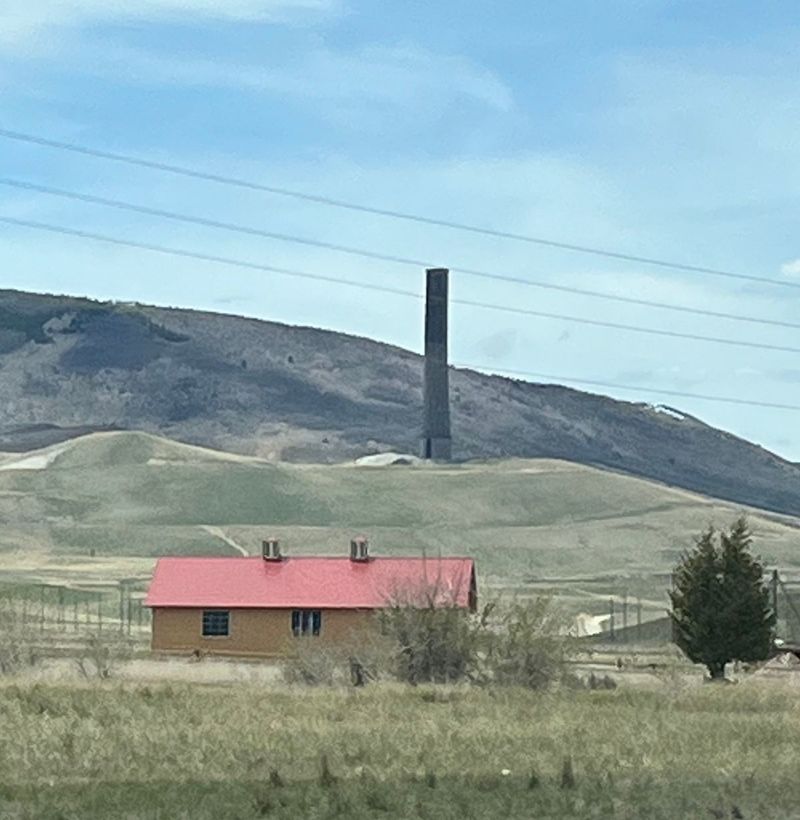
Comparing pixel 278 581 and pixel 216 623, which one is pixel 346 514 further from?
pixel 216 623

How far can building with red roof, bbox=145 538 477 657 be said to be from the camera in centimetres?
6119

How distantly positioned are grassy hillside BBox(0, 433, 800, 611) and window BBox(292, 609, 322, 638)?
31887mm

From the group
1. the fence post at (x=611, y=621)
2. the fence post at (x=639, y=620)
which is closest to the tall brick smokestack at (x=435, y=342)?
the fence post at (x=639, y=620)

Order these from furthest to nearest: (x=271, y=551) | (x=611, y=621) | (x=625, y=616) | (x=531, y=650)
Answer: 1. (x=625, y=616)
2. (x=611, y=621)
3. (x=271, y=551)
4. (x=531, y=650)

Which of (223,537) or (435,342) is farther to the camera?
(435,342)

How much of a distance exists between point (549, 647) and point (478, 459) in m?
145

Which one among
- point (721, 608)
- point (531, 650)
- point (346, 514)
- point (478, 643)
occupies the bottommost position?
point (531, 650)

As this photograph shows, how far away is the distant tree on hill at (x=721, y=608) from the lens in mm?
51938

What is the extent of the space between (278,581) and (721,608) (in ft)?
54.3

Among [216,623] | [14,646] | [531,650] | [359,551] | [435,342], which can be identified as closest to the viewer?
[531,650]

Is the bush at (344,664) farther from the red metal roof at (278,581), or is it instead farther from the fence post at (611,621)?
the fence post at (611,621)

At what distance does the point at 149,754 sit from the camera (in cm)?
2373

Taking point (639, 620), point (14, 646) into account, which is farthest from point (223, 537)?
point (14, 646)

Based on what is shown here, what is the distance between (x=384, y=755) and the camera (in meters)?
23.9
